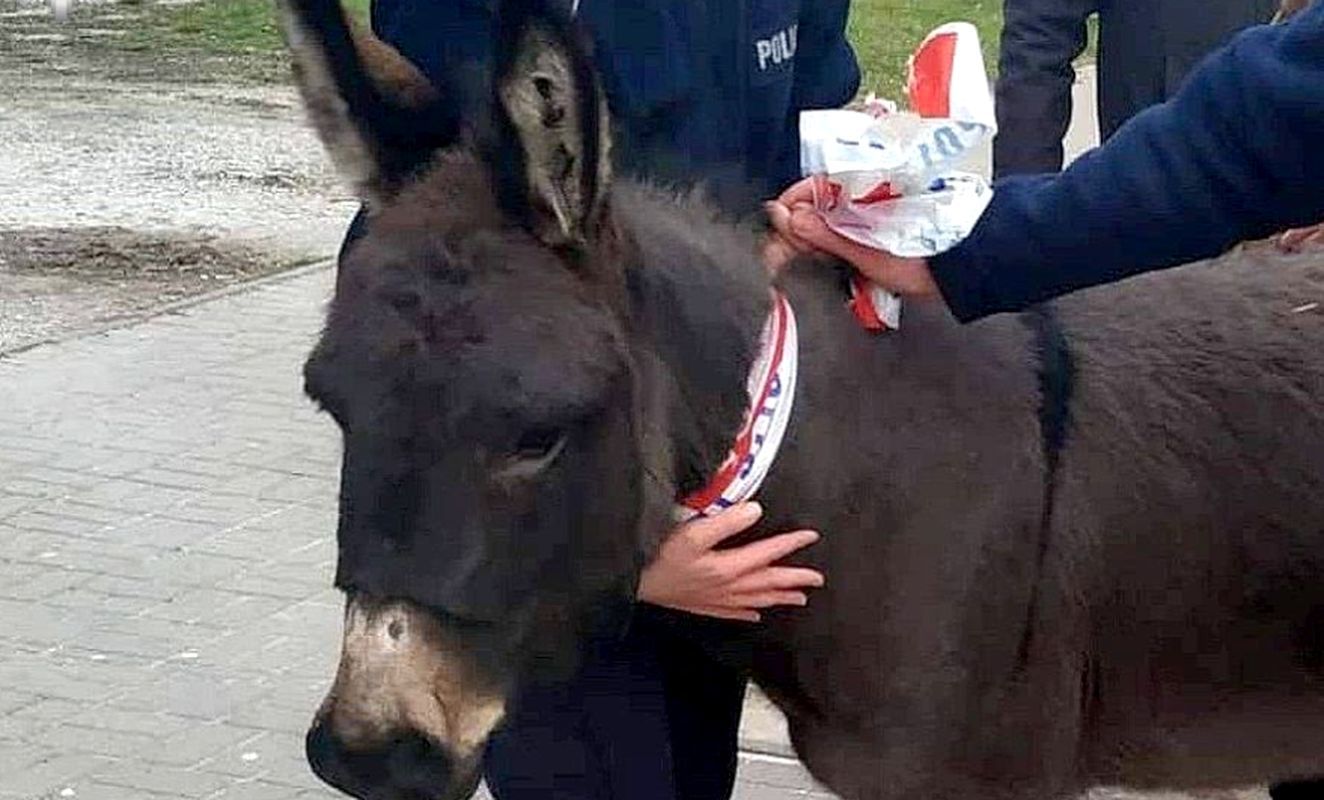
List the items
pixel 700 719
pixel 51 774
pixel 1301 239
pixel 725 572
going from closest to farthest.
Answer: pixel 725 572 → pixel 700 719 → pixel 1301 239 → pixel 51 774

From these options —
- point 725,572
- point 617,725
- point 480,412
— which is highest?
point 480,412

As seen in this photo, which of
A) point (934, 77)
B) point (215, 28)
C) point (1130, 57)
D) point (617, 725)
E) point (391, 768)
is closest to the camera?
point (391, 768)

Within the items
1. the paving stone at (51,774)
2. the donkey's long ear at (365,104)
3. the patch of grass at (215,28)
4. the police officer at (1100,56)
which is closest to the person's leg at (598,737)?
the donkey's long ear at (365,104)

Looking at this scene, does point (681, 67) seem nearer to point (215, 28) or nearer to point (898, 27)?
point (215, 28)

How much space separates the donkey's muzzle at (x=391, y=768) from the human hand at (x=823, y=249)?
0.92m

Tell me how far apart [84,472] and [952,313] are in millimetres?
4879

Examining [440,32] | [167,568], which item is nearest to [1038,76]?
[440,32]

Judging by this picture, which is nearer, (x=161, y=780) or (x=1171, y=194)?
(x=1171, y=194)

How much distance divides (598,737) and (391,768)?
0.87 meters

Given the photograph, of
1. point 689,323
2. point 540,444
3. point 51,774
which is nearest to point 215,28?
point 51,774

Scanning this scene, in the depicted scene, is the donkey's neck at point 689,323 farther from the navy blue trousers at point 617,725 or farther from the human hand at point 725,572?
the navy blue trousers at point 617,725

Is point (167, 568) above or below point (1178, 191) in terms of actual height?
below

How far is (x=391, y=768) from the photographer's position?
8.18ft

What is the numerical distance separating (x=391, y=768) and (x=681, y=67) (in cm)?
118
